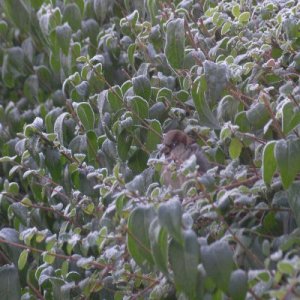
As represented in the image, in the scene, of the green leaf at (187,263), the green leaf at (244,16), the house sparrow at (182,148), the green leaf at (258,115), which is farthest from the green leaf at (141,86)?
the green leaf at (187,263)

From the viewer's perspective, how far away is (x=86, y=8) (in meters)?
3.39

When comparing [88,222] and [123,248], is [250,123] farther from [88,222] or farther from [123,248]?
[88,222]

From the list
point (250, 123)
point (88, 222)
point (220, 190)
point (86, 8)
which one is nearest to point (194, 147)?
point (250, 123)

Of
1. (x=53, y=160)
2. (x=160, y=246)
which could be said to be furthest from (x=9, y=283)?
(x=160, y=246)

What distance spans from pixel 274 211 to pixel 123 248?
0.40m

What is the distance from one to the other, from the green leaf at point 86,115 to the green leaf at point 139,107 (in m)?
0.16

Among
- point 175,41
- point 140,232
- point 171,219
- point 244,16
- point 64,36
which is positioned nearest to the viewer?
point 171,219

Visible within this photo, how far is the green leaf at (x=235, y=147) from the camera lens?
6.57 feet

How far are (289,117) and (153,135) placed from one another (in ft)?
2.03

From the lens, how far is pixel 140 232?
179cm

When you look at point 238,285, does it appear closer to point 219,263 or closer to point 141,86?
point 219,263

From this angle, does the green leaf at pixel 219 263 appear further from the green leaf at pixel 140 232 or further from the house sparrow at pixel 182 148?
the house sparrow at pixel 182 148

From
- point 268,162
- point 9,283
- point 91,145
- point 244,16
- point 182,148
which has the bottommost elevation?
point 9,283

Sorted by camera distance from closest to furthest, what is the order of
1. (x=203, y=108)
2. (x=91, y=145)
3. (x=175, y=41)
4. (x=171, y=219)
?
(x=171, y=219) → (x=203, y=108) → (x=175, y=41) → (x=91, y=145)
